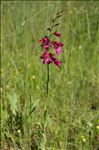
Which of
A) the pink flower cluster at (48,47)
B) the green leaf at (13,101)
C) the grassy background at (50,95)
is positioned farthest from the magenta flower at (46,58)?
the green leaf at (13,101)

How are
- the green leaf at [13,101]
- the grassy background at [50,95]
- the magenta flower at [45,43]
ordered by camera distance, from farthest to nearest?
the green leaf at [13,101]
the grassy background at [50,95]
the magenta flower at [45,43]

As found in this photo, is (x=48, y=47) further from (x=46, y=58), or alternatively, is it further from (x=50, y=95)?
(x=50, y=95)

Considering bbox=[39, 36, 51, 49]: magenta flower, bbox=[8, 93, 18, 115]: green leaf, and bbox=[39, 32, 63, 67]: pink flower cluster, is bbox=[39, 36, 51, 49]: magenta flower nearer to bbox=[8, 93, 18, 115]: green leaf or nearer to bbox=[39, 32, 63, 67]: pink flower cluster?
bbox=[39, 32, 63, 67]: pink flower cluster

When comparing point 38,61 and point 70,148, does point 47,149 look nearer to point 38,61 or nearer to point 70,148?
point 70,148

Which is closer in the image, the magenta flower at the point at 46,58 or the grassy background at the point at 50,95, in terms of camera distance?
the magenta flower at the point at 46,58

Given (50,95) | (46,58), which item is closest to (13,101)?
(50,95)

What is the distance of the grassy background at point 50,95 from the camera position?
2104 millimetres

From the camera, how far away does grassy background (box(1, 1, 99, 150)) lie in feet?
6.90

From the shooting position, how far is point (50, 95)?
251cm

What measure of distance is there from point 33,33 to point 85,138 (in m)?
1.51

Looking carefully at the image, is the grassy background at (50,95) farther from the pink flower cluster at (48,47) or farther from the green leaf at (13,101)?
the pink flower cluster at (48,47)

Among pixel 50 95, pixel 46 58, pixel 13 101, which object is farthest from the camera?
pixel 50 95

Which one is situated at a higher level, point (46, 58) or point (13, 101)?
point (46, 58)

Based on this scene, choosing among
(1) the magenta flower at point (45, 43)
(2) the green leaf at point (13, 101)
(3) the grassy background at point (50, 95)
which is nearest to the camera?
(1) the magenta flower at point (45, 43)
